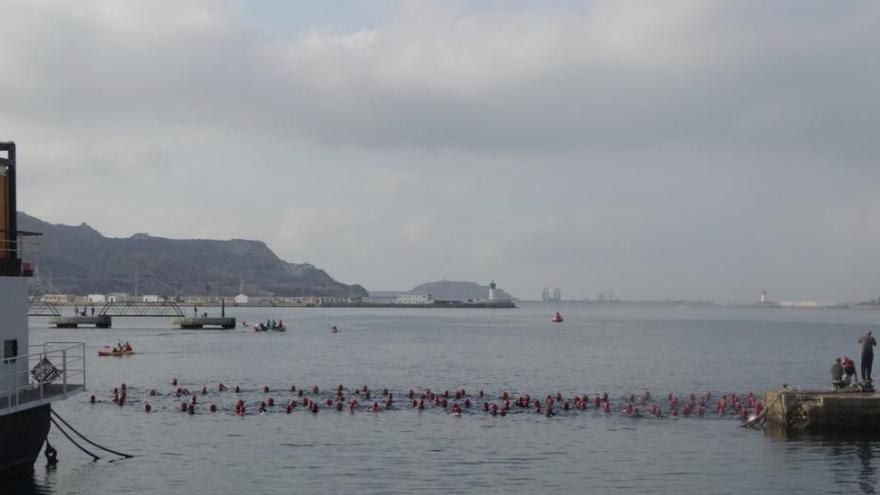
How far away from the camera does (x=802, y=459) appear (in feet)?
134

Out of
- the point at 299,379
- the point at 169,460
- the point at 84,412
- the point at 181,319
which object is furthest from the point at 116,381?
the point at 181,319

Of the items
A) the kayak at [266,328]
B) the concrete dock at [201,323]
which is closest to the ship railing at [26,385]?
the kayak at [266,328]

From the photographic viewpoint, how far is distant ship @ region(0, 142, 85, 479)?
31375 millimetres

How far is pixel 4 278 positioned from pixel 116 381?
47.9 metres

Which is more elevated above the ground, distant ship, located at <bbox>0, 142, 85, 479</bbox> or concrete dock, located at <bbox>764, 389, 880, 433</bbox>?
distant ship, located at <bbox>0, 142, 85, 479</bbox>

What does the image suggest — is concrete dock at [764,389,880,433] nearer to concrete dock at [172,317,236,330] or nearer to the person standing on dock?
the person standing on dock

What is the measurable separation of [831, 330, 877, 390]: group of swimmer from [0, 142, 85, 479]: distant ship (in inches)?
1387

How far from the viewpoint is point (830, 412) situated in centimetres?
4491

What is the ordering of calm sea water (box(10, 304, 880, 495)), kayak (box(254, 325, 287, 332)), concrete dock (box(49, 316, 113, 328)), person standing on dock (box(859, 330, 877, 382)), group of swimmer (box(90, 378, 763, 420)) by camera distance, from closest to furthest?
calm sea water (box(10, 304, 880, 495)) → person standing on dock (box(859, 330, 877, 382)) → group of swimmer (box(90, 378, 763, 420)) → kayak (box(254, 325, 287, 332)) → concrete dock (box(49, 316, 113, 328))

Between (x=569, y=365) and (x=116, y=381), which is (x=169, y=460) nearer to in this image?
(x=116, y=381)

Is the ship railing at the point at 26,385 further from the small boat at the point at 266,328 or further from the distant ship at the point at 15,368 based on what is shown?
the small boat at the point at 266,328

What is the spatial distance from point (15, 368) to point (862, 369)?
38116 millimetres

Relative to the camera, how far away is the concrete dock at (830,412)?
146 ft

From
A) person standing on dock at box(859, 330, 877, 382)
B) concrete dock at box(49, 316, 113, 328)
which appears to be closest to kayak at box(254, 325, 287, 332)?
concrete dock at box(49, 316, 113, 328)
